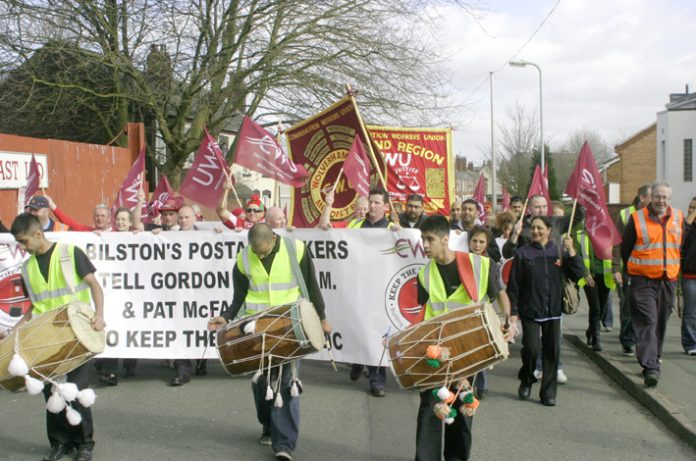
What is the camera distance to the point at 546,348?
23.9ft

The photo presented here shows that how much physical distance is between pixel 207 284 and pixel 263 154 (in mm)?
1892

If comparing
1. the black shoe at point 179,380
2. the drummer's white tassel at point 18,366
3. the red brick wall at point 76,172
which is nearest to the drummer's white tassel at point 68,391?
the drummer's white tassel at point 18,366

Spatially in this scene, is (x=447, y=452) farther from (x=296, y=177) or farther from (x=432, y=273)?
(x=296, y=177)

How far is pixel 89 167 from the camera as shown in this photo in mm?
16781

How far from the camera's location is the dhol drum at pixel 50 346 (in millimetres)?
5359

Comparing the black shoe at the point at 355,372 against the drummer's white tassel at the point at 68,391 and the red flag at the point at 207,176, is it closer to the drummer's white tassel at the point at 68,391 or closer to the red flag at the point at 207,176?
the red flag at the point at 207,176

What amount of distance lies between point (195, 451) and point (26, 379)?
1.39 meters

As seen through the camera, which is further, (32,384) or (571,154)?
(571,154)

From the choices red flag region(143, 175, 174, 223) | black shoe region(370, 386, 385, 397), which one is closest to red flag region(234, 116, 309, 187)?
black shoe region(370, 386, 385, 397)

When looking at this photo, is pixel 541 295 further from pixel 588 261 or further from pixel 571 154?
pixel 571 154

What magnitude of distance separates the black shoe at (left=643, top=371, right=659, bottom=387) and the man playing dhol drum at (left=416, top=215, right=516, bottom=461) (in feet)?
9.07

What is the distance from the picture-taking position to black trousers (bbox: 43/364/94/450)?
5.75 meters

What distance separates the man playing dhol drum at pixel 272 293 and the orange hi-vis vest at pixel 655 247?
3.47 m

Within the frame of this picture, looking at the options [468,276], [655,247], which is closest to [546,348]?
[655,247]
